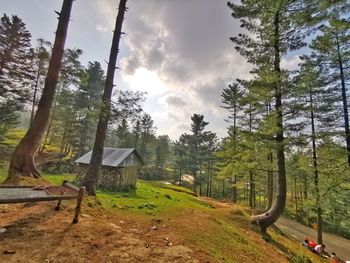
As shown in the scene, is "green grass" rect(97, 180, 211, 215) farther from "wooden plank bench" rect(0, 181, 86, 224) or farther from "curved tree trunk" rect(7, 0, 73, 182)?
"curved tree trunk" rect(7, 0, 73, 182)

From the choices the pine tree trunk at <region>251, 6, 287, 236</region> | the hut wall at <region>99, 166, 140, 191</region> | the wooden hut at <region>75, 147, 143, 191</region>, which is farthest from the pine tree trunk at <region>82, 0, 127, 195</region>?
the hut wall at <region>99, 166, 140, 191</region>

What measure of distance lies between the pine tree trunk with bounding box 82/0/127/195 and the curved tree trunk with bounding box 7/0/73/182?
2.12m

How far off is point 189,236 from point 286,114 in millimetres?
8768

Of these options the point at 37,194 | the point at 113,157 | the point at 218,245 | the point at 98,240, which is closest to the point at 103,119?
Result: the point at 37,194

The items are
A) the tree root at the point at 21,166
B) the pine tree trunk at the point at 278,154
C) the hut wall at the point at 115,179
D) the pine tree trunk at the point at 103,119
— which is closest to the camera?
the tree root at the point at 21,166

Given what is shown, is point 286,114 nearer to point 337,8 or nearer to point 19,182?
point 337,8

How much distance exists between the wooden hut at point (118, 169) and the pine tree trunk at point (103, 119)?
462 inches

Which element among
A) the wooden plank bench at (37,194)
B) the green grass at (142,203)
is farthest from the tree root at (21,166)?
the green grass at (142,203)

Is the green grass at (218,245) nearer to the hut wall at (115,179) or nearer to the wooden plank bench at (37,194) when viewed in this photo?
the wooden plank bench at (37,194)

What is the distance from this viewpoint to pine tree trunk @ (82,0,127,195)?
9.69 meters

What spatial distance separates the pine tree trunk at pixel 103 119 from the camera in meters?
9.69

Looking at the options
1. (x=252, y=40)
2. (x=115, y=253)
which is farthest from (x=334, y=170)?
(x=115, y=253)

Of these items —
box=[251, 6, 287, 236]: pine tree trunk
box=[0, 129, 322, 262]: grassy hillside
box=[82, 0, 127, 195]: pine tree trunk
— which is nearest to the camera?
box=[0, 129, 322, 262]: grassy hillside

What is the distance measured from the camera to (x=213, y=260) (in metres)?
4.94
